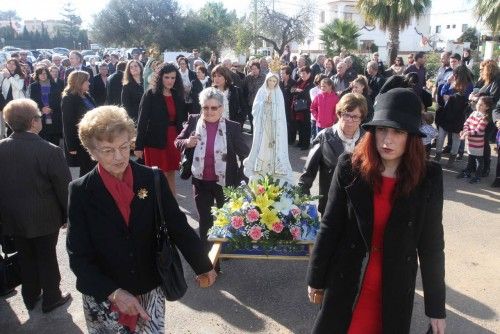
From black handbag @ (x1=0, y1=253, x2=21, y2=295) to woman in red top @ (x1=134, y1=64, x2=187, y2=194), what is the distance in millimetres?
2103

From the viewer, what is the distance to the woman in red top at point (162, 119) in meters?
5.73

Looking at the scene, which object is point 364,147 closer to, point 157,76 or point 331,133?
point 331,133

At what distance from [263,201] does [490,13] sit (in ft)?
45.5

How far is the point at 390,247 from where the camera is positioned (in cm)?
222

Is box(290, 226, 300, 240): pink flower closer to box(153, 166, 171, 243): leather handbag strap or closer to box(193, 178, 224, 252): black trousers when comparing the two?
box(193, 178, 224, 252): black trousers

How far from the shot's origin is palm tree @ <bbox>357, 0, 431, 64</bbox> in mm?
20781

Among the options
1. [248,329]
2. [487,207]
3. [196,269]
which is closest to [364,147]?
[196,269]

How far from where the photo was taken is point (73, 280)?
461cm

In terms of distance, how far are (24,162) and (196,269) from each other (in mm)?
1890

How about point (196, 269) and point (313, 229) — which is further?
point (313, 229)

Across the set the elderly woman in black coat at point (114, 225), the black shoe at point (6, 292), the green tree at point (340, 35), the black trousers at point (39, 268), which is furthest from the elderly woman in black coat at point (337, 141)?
the green tree at point (340, 35)

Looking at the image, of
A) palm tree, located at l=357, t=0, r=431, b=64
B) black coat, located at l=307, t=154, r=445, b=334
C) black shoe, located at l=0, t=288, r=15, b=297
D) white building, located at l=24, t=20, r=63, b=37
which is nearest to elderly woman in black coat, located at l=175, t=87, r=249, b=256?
black shoe, located at l=0, t=288, r=15, b=297

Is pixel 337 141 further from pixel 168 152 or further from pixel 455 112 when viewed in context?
pixel 455 112

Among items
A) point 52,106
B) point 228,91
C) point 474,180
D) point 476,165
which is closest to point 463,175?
point 474,180
